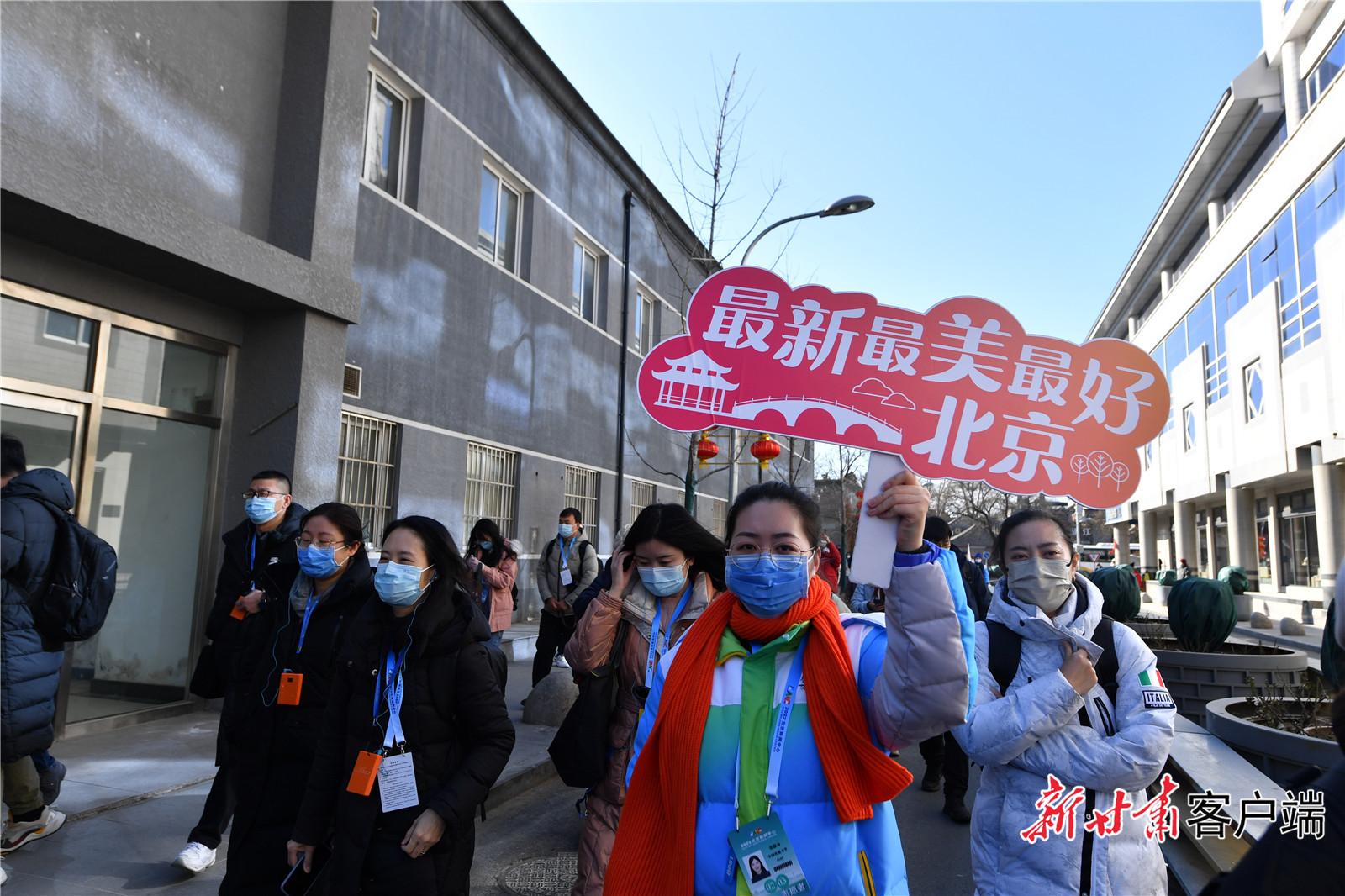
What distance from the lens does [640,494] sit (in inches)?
817

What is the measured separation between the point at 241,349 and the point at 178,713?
3464mm

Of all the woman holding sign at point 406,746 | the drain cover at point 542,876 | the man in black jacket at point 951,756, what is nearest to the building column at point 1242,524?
the man in black jacket at point 951,756

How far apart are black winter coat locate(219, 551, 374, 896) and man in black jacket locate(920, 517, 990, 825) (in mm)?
3657

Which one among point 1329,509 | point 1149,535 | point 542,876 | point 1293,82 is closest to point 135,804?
point 542,876

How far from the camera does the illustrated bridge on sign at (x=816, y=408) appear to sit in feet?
7.60

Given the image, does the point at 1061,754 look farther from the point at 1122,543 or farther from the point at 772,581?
the point at 1122,543

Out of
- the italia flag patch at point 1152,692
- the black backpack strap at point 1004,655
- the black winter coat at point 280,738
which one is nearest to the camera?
the italia flag patch at point 1152,692

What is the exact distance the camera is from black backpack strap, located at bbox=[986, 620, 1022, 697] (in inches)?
115

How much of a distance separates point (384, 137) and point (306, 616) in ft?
31.5

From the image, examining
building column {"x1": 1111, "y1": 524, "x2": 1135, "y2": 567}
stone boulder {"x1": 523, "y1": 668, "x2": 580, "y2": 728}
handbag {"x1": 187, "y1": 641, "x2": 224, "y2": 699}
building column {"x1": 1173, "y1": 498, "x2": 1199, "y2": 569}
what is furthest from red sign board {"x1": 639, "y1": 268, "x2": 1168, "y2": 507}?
building column {"x1": 1111, "y1": 524, "x2": 1135, "y2": 567}

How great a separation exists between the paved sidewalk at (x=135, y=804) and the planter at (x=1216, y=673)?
480 centimetres

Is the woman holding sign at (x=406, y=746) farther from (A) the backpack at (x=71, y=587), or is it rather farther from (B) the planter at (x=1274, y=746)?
(B) the planter at (x=1274, y=746)

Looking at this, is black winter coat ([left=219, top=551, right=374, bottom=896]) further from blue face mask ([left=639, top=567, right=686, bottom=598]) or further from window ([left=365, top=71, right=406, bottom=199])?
window ([left=365, top=71, right=406, bottom=199])

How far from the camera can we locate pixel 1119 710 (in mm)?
2805
